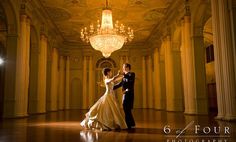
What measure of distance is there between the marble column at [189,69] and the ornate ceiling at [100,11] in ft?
7.43

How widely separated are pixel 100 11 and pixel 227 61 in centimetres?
869

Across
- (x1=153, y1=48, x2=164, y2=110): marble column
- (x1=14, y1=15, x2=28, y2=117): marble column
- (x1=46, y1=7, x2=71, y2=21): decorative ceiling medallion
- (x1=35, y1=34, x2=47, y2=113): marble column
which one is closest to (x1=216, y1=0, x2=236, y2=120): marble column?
(x1=14, y1=15, x2=28, y2=117): marble column

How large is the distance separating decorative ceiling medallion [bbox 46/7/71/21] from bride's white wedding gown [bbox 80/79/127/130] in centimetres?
926

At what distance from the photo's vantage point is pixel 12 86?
10344mm

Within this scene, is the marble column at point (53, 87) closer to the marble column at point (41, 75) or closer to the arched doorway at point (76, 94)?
the arched doorway at point (76, 94)

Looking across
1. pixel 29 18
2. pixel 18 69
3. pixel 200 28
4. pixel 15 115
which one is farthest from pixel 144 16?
pixel 15 115

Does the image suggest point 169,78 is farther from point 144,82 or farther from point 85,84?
point 85,84

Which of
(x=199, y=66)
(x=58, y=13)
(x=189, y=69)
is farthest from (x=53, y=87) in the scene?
(x=199, y=66)

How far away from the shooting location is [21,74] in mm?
10688

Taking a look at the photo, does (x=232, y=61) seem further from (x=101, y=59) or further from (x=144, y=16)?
(x=101, y=59)

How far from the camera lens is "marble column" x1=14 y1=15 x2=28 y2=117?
10376 mm

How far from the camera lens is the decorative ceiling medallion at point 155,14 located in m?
14.2

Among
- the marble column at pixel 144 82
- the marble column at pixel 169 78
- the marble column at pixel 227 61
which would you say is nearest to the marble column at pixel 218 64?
the marble column at pixel 227 61

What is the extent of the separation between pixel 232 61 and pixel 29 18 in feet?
29.9
